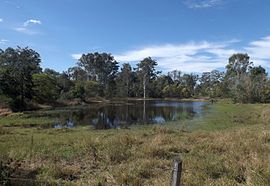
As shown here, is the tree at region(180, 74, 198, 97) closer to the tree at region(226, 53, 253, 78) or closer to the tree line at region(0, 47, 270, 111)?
the tree line at region(0, 47, 270, 111)

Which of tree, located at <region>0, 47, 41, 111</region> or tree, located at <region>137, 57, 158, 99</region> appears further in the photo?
tree, located at <region>137, 57, 158, 99</region>

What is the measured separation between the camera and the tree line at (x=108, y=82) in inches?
1923

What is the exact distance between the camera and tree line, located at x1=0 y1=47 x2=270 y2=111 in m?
48.8

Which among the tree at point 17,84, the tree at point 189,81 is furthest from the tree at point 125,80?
the tree at point 17,84

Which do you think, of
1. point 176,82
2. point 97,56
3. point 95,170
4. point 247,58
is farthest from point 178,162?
point 176,82

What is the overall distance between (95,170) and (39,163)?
5.77 feet

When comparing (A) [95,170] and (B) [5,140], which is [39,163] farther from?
(B) [5,140]

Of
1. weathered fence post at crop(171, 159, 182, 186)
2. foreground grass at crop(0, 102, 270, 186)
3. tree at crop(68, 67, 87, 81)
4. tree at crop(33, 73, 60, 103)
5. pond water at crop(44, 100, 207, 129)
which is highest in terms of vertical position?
tree at crop(68, 67, 87, 81)

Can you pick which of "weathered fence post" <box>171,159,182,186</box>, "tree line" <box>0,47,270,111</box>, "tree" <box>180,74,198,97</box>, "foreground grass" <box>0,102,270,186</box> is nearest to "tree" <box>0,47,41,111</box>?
"tree line" <box>0,47,270,111</box>

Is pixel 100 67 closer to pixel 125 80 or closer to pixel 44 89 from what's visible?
pixel 125 80

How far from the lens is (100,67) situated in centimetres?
11581

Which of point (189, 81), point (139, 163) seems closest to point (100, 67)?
point (189, 81)

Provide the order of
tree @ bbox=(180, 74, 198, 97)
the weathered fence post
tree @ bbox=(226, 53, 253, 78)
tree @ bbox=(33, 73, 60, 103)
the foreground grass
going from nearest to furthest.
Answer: the weathered fence post
the foreground grass
tree @ bbox=(33, 73, 60, 103)
tree @ bbox=(226, 53, 253, 78)
tree @ bbox=(180, 74, 198, 97)

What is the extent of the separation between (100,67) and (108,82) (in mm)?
5867
